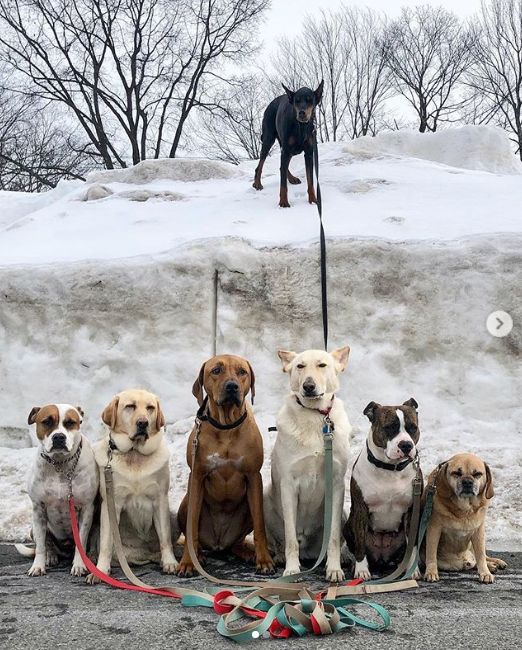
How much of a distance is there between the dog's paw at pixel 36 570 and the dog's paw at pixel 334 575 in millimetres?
1854

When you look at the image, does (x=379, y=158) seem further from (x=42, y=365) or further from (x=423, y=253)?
(x=42, y=365)

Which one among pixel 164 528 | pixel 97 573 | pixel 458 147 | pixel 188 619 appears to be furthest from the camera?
pixel 458 147

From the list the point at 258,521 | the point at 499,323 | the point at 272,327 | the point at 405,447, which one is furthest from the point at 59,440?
the point at 499,323

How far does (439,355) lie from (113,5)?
21270 millimetres

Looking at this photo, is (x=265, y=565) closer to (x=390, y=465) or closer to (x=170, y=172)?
(x=390, y=465)

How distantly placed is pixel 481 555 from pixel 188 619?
6.26 feet

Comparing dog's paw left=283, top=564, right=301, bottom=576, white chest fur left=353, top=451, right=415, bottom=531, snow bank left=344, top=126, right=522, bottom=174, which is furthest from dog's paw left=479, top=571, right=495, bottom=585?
snow bank left=344, top=126, right=522, bottom=174

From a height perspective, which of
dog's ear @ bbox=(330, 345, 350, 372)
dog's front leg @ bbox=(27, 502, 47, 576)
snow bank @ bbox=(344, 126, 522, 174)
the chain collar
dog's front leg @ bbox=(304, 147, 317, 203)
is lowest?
dog's front leg @ bbox=(27, 502, 47, 576)

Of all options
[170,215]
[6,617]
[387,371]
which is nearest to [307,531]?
[6,617]

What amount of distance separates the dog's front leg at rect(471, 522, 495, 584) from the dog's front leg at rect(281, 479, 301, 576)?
1.11 meters

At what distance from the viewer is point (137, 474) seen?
4434 millimetres

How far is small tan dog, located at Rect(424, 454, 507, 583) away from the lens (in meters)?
4.04

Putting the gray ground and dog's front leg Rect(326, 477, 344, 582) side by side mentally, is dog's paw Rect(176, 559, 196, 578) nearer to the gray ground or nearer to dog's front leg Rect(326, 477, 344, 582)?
the gray ground

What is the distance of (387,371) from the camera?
6770 mm
